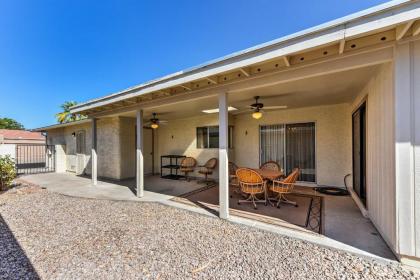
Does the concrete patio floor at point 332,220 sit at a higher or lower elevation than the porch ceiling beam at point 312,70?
lower

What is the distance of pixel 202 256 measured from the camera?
98.2 inches

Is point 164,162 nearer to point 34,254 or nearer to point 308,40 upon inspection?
point 34,254

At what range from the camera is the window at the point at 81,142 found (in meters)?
9.61

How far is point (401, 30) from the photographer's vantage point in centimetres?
205

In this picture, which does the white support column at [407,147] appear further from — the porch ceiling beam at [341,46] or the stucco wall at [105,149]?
the stucco wall at [105,149]

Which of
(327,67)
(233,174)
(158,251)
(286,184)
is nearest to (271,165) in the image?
(233,174)

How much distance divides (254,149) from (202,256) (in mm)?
5223

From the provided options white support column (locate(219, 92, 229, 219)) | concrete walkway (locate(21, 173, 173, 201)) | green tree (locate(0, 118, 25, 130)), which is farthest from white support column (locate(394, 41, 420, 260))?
green tree (locate(0, 118, 25, 130))

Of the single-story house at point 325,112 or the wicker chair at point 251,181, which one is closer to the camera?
the single-story house at point 325,112

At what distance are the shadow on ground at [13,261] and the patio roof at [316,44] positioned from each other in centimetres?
350

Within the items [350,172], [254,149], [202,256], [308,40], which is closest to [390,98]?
[308,40]

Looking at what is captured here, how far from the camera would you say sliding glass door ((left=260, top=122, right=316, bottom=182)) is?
6.25 metres

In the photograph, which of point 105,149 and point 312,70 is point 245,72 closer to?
point 312,70

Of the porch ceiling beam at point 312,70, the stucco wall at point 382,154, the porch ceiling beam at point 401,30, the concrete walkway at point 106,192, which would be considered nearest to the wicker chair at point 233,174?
the concrete walkway at point 106,192
